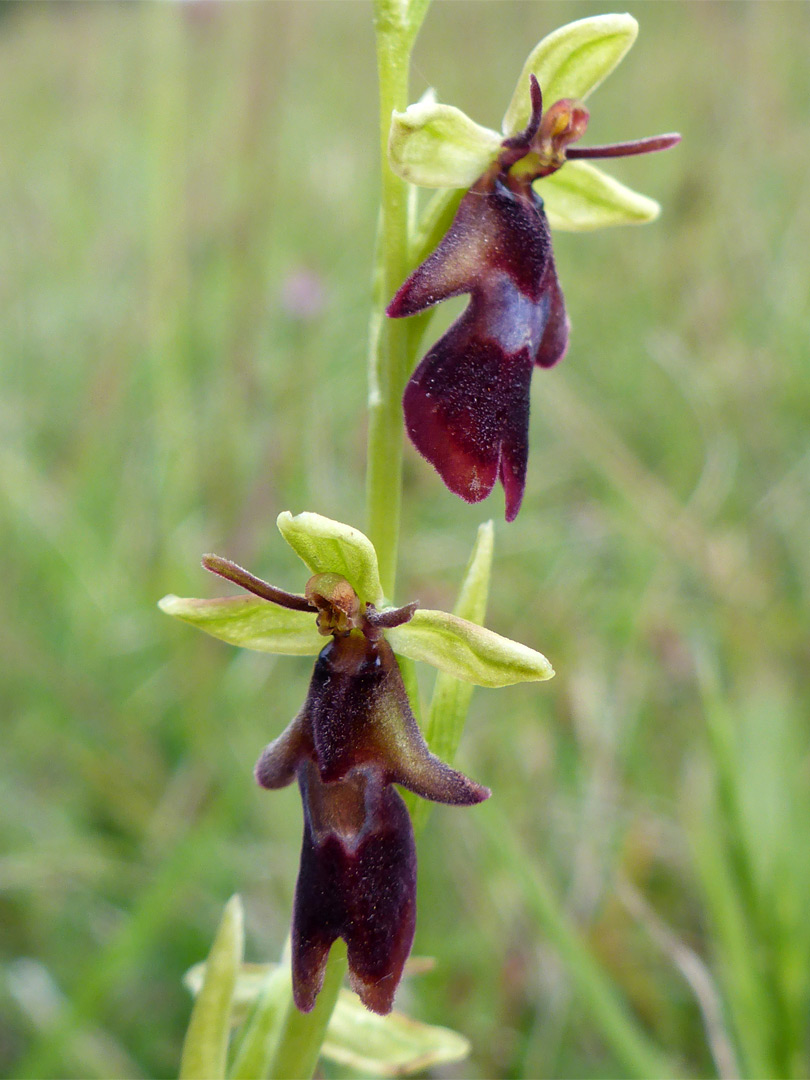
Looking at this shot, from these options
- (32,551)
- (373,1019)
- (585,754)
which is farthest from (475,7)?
(373,1019)

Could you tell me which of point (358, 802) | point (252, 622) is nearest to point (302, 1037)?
point (358, 802)

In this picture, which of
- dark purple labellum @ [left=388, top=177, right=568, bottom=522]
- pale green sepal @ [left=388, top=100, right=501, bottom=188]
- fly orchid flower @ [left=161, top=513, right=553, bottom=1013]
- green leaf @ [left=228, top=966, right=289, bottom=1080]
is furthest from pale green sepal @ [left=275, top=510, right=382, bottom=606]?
green leaf @ [left=228, top=966, right=289, bottom=1080]

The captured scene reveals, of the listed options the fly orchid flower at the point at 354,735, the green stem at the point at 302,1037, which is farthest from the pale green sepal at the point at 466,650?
the green stem at the point at 302,1037

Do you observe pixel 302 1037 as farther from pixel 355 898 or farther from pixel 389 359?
pixel 389 359

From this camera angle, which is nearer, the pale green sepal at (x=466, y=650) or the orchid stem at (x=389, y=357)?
the pale green sepal at (x=466, y=650)

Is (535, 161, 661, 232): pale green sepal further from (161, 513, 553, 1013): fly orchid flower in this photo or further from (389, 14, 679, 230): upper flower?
(161, 513, 553, 1013): fly orchid flower

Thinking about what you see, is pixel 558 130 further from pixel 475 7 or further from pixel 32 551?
pixel 475 7

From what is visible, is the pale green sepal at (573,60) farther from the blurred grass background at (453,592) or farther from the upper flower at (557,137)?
the blurred grass background at (453,592)
